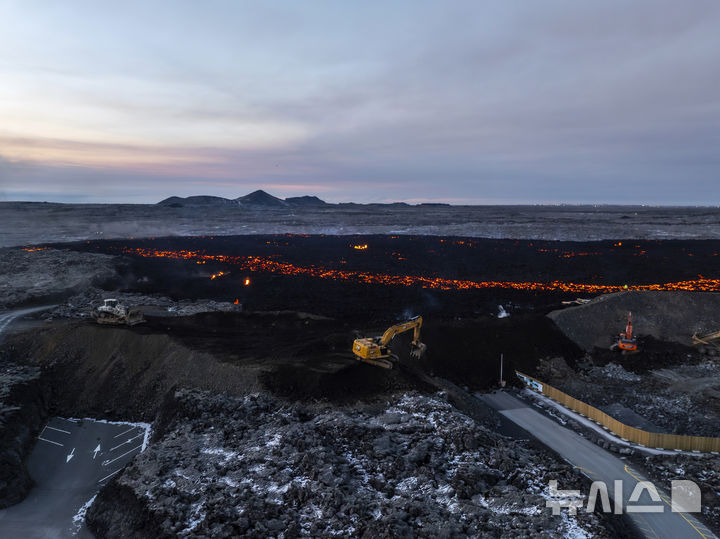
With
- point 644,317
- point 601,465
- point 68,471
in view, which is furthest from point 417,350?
point 644,317

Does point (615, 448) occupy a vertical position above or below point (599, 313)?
below

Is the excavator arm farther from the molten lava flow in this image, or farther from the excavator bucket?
the molten lava flow

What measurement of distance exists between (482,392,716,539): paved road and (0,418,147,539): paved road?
25396mm

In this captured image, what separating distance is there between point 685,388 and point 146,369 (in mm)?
43067

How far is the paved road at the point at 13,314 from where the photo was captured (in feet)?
141

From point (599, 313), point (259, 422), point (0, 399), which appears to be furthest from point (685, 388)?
point (0, 399)

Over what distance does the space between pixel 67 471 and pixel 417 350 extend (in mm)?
25799

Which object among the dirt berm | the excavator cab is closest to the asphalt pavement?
the dirt berm

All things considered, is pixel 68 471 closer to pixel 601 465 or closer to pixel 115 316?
pixel 115 316

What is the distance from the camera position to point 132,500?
833 inches

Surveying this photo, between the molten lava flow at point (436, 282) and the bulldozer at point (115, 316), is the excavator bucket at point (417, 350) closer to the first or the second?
the bulldozer at point (115, 316)

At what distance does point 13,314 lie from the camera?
155 feet

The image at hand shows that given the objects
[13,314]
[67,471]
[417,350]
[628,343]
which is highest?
[13,314]

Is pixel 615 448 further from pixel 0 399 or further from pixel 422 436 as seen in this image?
pixel 0 399
